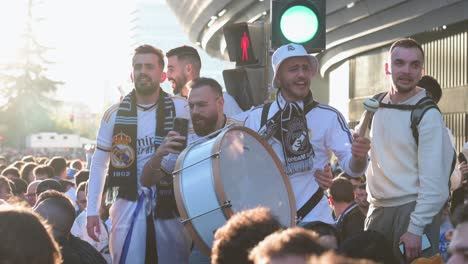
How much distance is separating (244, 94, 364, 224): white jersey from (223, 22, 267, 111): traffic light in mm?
2334

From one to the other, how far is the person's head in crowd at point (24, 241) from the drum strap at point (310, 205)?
8.22 ft

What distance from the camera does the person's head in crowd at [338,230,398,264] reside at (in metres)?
4.73

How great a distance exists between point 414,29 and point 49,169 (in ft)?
46.1

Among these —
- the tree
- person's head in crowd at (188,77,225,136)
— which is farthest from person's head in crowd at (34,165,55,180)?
the tree

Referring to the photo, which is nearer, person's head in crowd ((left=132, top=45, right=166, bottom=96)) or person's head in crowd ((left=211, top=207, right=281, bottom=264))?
person's head in crowd ((left=211, top=207, right=281, bottom=264))

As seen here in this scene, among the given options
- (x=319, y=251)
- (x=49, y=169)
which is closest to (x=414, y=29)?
(x=49, y=169)

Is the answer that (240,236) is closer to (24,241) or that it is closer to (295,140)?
(24,241)

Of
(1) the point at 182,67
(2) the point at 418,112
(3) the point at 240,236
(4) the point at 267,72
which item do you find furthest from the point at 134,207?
(3) the point at 240,236

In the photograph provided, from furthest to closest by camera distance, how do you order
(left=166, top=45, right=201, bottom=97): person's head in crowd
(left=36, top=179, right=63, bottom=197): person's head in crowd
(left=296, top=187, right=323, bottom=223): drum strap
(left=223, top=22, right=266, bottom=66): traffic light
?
(left=36, top=179, right=63, bottom=197): person's head in crowd
(left=223, top=22, right=266, bottom=66): traffic light
(left=166, top=45, right=201, bottom=97): person's head in crowd
(left=296, top=187, right=323, bottom=223): drum strap

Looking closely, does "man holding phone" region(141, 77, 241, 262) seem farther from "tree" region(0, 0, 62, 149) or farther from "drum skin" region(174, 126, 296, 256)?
"tree" region(0, 0, 62, 149)

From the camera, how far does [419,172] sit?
5.96 meters

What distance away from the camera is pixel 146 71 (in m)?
7.21

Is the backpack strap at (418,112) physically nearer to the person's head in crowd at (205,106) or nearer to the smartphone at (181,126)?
the person's head in crowd at (205,106)

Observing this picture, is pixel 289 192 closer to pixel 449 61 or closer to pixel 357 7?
pixel 449 61
